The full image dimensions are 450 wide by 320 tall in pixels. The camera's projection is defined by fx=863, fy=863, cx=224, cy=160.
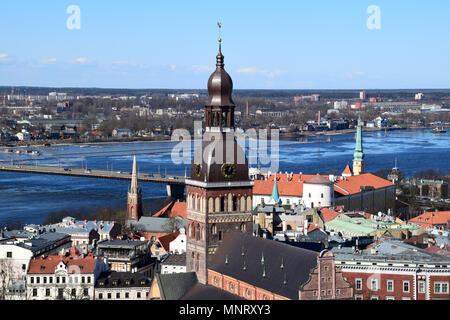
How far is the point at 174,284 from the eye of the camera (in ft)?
56.6

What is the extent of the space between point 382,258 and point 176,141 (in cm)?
8973

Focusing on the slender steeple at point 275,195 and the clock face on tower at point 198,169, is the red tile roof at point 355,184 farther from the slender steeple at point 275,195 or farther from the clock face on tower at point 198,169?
the clock face on tower at point 198,169

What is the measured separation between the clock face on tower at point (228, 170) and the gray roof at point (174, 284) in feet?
7.11

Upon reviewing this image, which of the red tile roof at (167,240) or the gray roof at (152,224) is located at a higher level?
the red tile roof at (167,240)

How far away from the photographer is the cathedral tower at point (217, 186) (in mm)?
17672

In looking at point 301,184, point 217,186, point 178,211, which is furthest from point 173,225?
point 217,186

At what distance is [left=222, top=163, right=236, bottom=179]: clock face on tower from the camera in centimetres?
1786

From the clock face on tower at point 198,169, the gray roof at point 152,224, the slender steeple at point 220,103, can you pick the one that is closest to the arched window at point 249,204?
the clock face on tower at point 198,169

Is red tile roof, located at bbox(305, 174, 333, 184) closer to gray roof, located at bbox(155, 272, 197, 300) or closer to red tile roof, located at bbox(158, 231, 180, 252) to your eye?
red tile roof, located at bbox(158, 231, 180, 252)

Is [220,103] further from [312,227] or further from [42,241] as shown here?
[42,241]

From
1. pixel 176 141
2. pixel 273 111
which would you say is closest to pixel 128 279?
pixel 176 141

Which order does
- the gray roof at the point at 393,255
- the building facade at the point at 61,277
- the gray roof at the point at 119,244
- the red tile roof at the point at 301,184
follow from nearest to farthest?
the gray roof at the point at 393,255, the building facade at the point at 61,277, the gray roof at the point at 119,244, the red tile roof at the point at 301,184

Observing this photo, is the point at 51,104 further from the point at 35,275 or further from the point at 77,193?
the point at 35,275

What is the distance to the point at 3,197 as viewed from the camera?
4894 cm
